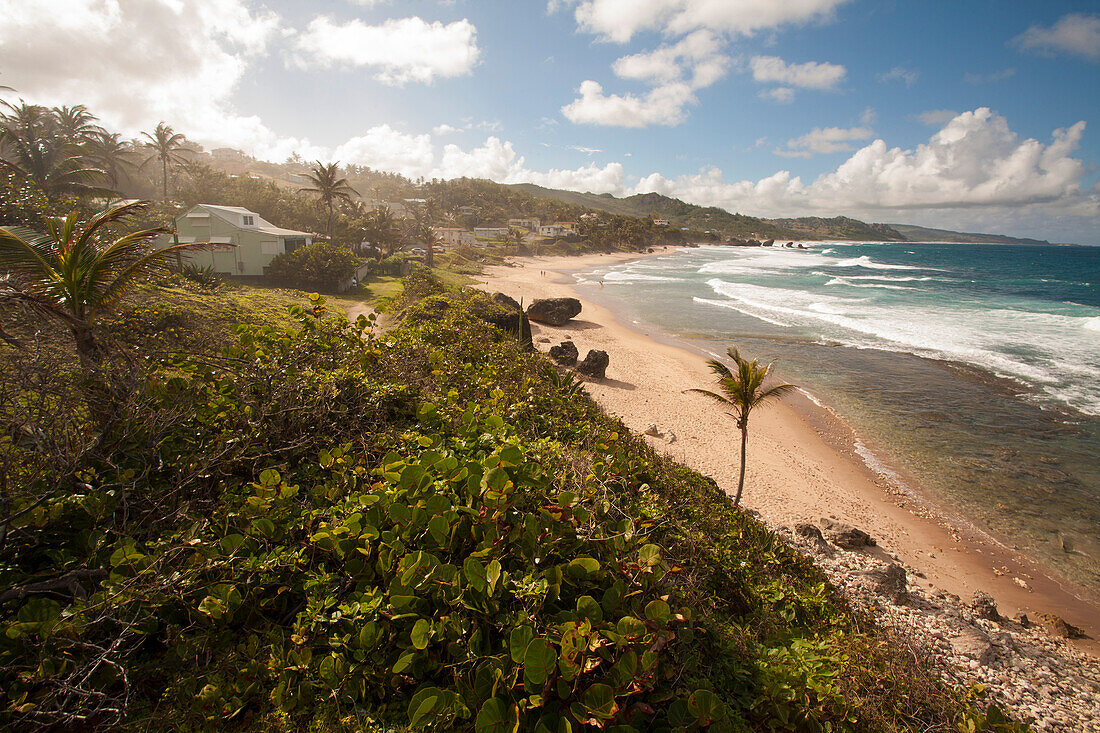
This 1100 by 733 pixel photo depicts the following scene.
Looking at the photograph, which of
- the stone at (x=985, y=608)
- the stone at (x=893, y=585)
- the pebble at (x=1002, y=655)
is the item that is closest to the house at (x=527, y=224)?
the stone at (x=893, y=585)

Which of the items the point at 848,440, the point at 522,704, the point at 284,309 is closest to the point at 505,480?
the point at 522,704

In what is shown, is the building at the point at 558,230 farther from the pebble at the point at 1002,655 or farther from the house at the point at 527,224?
the pebble at the point at 1002,655

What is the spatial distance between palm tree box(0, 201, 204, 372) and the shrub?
66.6 feet

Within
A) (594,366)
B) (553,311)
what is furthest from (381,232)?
(594,366)

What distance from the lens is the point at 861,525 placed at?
11047 mm

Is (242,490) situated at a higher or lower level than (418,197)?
lower

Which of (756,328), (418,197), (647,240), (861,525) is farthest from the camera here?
(647,240)

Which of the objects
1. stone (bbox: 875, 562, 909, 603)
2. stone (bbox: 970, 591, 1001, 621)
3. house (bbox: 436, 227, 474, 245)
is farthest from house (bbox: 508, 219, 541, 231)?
stone (bbox: 970, 591, 1001, 621)

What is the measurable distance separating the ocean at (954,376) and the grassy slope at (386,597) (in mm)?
11910

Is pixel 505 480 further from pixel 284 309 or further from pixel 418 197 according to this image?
pixel 418 197

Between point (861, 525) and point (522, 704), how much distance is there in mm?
11944

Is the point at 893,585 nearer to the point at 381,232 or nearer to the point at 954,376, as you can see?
the point at 954,376

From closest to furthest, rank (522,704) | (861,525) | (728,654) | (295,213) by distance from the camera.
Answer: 1. (522,704)
2. (728,654)
3. (861,525)
4. (295,213)

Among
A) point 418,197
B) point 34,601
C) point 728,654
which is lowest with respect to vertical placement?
point 728,654
